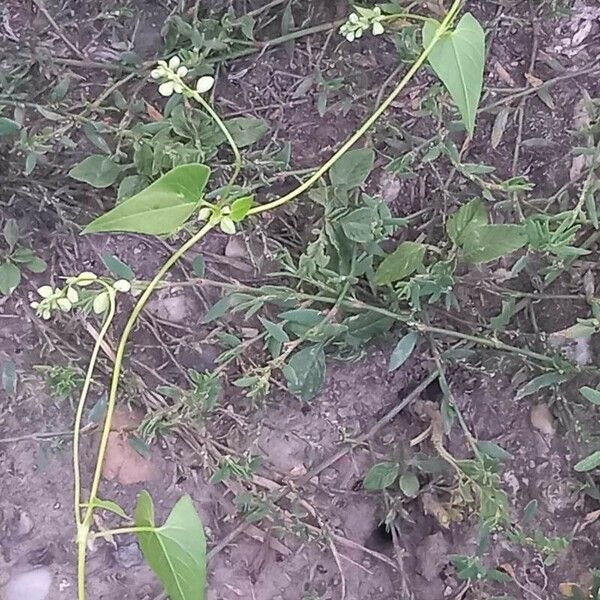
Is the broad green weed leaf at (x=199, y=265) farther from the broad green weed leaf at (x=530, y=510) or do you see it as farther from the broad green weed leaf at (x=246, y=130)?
the broad green weed leaf at (x=530, y=510)

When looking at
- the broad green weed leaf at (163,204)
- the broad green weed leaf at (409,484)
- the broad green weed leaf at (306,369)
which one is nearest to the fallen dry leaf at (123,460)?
the broad green weed leaf at (306,369)

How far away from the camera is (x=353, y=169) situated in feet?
4.28

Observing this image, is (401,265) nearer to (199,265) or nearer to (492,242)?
(492,242)

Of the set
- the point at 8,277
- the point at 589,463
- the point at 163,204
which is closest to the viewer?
the point at 163,204

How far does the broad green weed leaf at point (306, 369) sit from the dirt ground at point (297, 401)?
0.26 feet

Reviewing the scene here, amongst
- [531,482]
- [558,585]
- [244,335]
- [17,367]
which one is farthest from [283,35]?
[558,585]

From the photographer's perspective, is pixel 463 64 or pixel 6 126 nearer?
pixel 463 64

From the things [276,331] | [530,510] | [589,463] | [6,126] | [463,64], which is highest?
[463,64]

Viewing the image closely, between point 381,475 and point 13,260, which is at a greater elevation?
point 13,260

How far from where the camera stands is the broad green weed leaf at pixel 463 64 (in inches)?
37.3

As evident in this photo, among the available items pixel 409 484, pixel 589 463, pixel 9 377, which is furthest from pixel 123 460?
pixel 589 463

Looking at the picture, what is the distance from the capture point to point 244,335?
136 cm

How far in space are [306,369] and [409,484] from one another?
0.77 feet

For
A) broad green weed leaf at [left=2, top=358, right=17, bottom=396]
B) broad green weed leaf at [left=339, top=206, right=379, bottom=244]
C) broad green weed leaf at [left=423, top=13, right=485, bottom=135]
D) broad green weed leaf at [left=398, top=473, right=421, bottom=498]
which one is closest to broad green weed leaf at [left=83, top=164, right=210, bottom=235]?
broad green weed leaf at [left=423, top=13, right=485, bottom=135]
